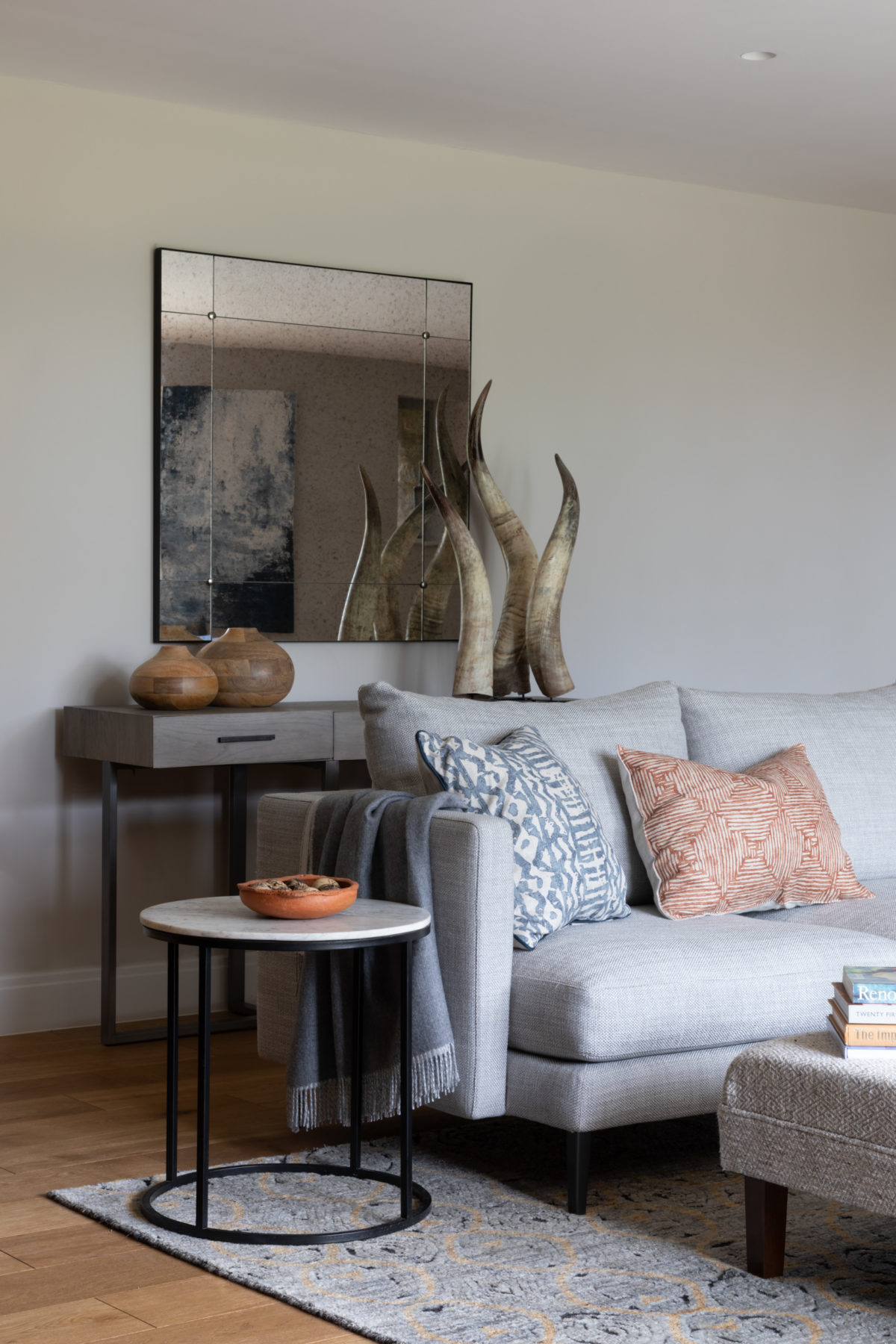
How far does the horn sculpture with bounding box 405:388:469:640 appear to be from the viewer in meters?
5.01

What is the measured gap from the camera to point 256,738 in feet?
14.0

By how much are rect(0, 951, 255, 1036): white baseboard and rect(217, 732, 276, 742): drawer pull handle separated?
70cm

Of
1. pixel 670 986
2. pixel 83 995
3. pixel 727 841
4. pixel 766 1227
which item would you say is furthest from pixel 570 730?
pixel 83 995

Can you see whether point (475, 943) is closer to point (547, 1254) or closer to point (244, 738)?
point (547, 1254)

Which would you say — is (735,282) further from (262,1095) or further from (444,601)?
(262,1095)

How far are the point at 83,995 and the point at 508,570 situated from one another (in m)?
1.81

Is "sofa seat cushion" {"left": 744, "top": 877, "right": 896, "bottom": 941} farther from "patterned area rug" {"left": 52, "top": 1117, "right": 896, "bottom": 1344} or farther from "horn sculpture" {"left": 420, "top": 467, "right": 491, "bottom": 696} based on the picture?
"horn sculpture" {"left": 420, "top": 467, "right": 491, "bottom": 696}

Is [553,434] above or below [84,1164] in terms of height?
above

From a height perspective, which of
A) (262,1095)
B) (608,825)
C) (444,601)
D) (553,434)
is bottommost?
(262,1095)

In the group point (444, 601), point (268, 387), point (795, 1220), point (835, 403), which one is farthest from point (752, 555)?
point (795, 1220)

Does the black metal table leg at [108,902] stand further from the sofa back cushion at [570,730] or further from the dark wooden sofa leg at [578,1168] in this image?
the dark wooden sofa leg at [578,1168]

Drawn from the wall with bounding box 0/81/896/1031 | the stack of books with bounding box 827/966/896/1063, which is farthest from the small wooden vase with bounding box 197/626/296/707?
the stack of books with bounding box 827/966/896/1063

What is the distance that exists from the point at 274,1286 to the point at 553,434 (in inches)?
133

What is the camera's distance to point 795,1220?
283 centimetres
